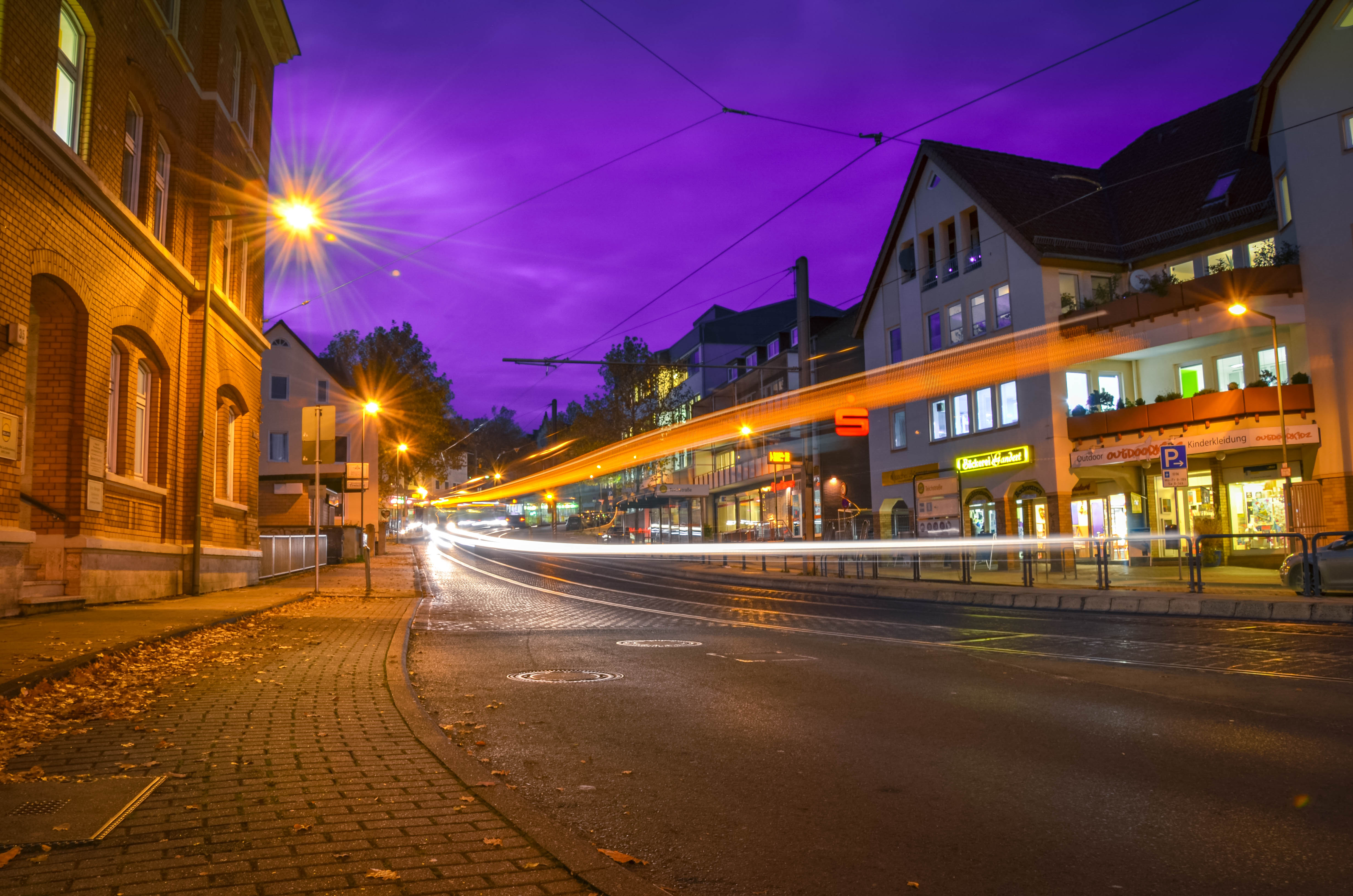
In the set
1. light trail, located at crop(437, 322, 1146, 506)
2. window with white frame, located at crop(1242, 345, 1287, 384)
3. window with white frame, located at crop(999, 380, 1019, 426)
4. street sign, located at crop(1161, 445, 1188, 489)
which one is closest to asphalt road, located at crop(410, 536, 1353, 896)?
street sign, located at crop(1161, 445, 1188, 489)

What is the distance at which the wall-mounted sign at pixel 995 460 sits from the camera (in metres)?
32.2

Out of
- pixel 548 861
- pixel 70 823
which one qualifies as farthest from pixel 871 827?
pixel 70 823

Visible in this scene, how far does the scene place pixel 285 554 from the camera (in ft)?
94.9

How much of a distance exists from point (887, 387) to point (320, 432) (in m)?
25.3

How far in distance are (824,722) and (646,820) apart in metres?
2.55

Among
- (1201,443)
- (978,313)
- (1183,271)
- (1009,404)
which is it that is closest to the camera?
(1201,443)

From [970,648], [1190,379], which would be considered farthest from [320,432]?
[1190,379]

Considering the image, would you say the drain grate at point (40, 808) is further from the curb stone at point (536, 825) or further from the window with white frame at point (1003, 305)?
the window with white frame at point (1003, 305)

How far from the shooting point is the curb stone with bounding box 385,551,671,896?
3.53 metres

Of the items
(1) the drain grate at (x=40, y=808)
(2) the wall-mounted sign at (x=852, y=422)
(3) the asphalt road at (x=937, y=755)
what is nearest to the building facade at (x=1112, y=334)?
(2) the wall-mounted sign at (x=852, y=422)

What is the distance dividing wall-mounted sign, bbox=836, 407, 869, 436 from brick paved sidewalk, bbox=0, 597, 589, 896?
27.6 metres

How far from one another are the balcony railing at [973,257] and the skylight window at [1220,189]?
7.06m

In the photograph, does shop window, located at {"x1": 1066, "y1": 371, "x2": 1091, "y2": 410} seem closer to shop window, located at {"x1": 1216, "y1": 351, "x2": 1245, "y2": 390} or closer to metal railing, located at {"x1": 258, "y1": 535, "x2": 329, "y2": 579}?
shop window, located at {"x1": 1216, "y1": 351, "x2": 1245, "y2": 390}

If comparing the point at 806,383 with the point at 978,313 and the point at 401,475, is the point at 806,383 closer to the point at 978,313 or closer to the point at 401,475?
the point at 978,313
